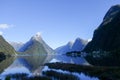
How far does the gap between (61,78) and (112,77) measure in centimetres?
1012

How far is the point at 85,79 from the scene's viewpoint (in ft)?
177

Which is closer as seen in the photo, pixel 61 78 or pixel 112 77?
pixel 112 77

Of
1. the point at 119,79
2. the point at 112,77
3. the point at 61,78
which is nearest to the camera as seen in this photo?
the point at 119,79

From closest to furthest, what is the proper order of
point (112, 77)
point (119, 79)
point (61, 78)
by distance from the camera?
point (119, 79) → point (112, 77) → point (61, 78)

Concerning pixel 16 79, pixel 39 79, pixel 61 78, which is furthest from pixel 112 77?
pixel 16 79

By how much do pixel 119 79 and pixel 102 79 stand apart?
4783 millimetres

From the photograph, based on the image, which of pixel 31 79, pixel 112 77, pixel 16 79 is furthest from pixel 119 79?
pixel 16 79

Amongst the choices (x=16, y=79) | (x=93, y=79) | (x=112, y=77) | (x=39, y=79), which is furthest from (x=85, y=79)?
(x=16, y=79)

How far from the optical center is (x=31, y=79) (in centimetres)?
5206

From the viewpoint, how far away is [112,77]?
50.7m

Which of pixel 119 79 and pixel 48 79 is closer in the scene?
pixel 119 79

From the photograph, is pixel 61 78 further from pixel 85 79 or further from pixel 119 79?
pixel 119 79

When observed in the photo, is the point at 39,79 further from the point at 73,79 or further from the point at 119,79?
the point at 119,79

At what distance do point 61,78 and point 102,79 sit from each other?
8288 millimetres
